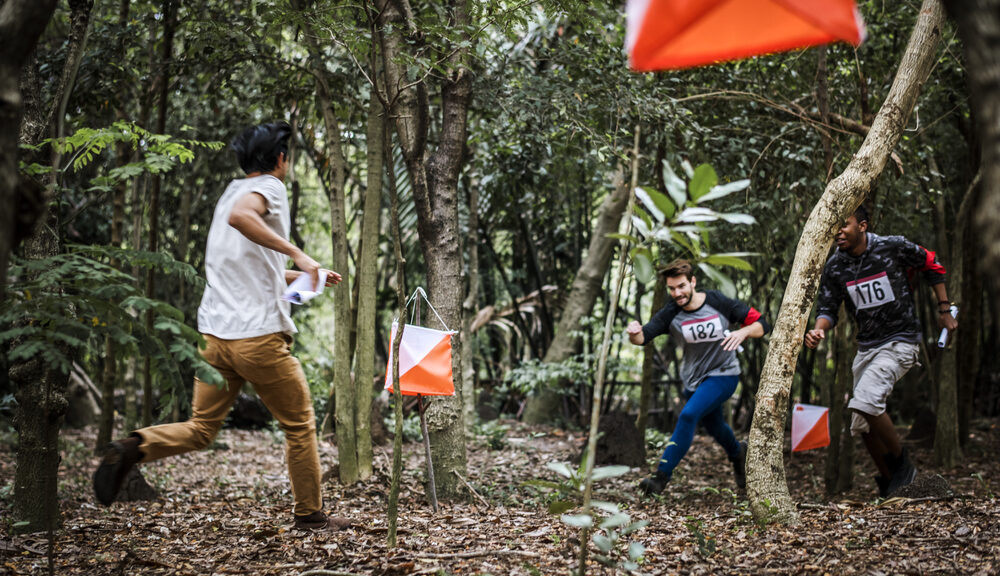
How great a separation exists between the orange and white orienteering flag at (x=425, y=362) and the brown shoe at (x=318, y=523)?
61cm

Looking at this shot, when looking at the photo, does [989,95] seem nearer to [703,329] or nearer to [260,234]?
[260,234]

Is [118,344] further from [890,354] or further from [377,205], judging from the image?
[890,354]

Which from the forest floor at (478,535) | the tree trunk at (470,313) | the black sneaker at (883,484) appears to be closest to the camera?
the forest floor at (478,535)

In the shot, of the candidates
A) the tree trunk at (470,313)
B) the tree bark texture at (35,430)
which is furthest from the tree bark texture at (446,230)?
the tree trunk at (470,313)

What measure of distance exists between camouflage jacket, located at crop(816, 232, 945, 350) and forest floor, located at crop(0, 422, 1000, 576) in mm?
822

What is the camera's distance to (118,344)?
6.72 ft

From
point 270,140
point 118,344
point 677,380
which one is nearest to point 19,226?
point 118,344

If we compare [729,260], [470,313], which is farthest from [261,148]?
[470,313]

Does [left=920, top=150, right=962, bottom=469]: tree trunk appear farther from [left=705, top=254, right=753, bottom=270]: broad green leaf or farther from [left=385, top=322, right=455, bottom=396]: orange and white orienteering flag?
[left=705, top=254, right=753, bottom=270]: broad green leaf

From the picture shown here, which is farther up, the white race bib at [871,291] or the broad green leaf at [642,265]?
the white race bib at [871,291]

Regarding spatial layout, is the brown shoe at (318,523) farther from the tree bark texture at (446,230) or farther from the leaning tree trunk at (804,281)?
the leaning tree trunk at (804,281)

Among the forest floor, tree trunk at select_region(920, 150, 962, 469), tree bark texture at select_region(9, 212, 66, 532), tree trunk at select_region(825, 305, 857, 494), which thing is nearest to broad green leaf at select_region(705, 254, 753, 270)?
the forest floor

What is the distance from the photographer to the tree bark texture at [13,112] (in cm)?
139

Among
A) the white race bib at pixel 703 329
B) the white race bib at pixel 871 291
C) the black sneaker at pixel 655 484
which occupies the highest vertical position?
the white race bib at pixel 871 291
